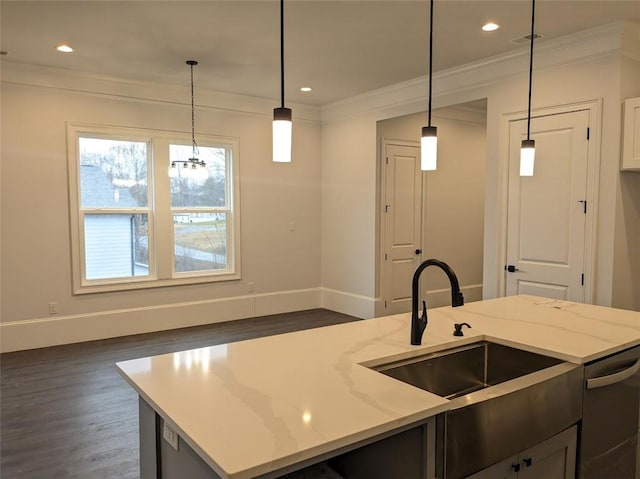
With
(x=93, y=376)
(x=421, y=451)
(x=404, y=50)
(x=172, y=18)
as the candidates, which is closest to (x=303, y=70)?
(x=404, y=50)

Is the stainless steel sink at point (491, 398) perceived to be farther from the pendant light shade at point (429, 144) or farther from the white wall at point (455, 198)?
the white wall at point (455, 198)

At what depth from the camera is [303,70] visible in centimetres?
511

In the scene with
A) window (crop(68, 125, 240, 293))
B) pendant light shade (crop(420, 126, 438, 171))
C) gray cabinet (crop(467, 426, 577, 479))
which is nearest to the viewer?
gray cabinet (crop(467, 426, 577, 479))

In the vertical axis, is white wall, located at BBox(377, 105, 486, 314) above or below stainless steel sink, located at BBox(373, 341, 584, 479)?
above

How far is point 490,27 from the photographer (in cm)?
388

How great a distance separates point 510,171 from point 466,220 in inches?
99.9

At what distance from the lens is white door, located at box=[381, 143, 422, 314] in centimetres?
639

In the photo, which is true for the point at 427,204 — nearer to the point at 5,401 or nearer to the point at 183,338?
the point at 183,338

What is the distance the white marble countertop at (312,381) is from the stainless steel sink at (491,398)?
59 millimetres

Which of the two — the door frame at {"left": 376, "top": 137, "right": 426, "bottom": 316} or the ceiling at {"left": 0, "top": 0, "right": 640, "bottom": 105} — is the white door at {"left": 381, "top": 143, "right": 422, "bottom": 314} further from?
the ceiling at {"left": 0, "top": 0, "right": 640, "bottom": 105}

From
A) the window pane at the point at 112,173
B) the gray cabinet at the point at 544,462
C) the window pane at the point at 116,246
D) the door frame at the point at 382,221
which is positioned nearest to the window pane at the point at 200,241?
the window pane at the point at 116,246

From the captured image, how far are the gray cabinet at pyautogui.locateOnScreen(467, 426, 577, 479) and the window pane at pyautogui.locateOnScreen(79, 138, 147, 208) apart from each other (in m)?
5.06

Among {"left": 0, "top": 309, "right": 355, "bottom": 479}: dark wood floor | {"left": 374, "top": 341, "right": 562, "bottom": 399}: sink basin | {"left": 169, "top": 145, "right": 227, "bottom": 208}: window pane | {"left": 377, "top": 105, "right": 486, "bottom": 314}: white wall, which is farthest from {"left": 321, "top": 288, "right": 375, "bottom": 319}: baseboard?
{"left": 374, "top": 341, "right": 562, "bottom": 399}: sink basin

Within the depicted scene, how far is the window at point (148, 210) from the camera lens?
213 inches
